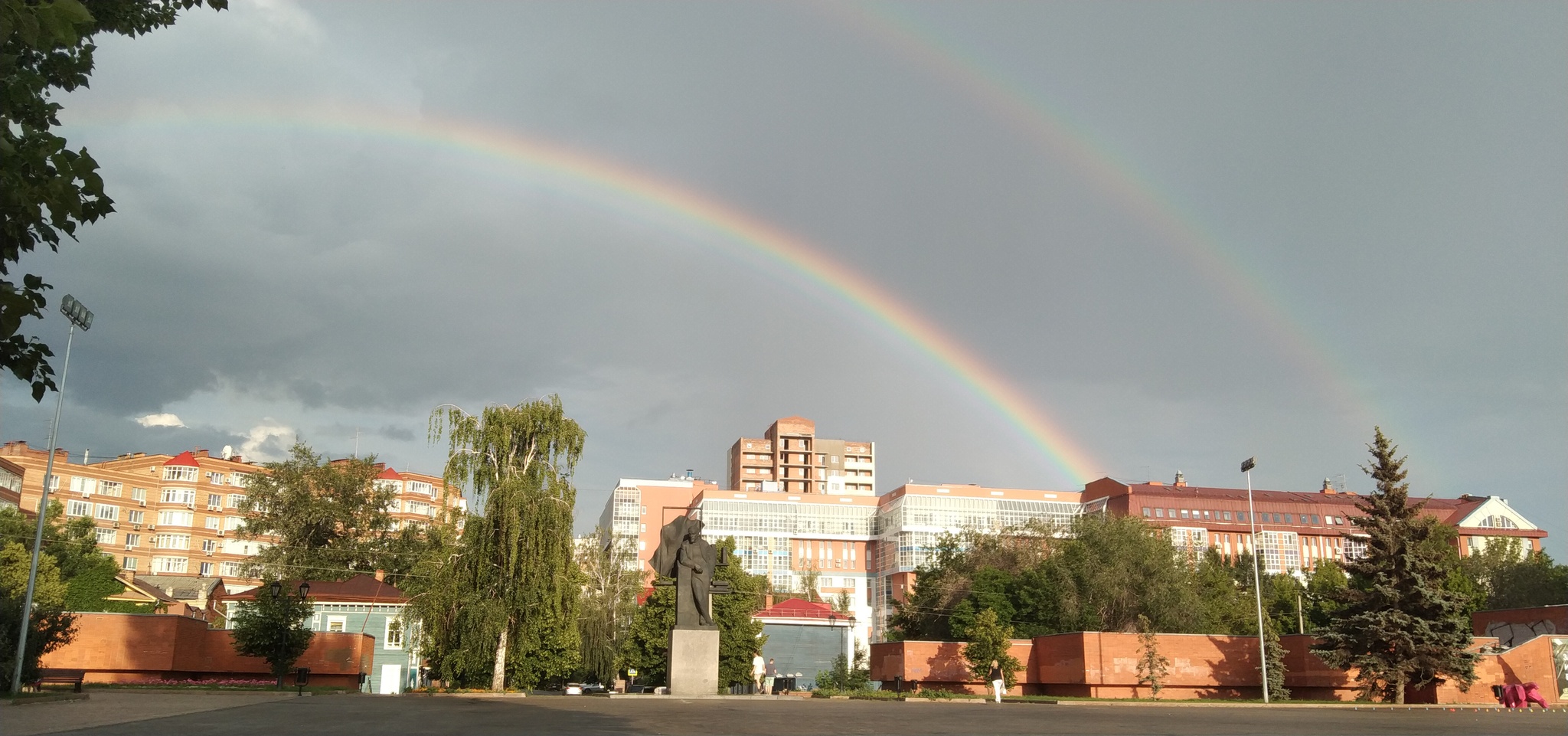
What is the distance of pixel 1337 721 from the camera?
19359 mm

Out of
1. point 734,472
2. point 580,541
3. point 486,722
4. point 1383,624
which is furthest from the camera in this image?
point 734,472

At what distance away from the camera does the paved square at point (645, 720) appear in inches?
489

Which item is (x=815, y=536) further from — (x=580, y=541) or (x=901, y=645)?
(x=901, y=645)

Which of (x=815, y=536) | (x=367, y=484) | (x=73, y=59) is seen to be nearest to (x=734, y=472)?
(x=815, y=536)

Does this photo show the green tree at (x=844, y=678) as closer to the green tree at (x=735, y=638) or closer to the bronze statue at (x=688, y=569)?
the green tree at (x=735, y=638)

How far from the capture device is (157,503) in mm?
106500

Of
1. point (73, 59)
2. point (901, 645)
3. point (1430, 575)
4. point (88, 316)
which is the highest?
point (88, 316)

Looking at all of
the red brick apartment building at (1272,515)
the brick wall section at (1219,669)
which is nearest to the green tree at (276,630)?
the brick wall section at (1219,669)

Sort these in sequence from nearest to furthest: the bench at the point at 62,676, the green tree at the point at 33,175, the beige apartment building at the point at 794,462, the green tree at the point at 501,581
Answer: the green tree at the point at 33,175 < the bench at the point at 62,676 < the green tree at the point at 501,581 < the beige apartment building at the point at 794,462

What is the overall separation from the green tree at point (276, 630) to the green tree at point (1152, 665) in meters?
31.4

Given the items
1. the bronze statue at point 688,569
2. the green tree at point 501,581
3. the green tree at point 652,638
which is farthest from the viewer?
the green tree at point 652,638

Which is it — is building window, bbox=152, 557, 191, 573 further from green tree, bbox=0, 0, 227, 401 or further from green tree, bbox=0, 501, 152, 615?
green tree, bbox=0, 0, 227, 401

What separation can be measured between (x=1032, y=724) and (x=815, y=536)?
370ft

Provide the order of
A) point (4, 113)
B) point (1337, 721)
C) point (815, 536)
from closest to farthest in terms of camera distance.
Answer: point (4, 113), point (1337, 721), point (815, 536)
